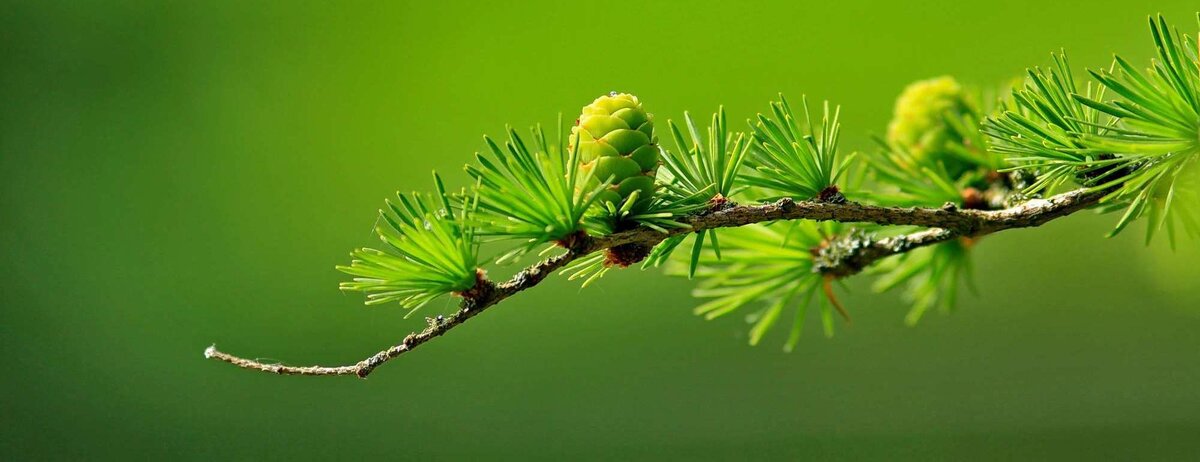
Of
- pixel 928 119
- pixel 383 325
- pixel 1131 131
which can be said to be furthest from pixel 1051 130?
pixel 383 325

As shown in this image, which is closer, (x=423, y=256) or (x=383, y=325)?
(x=423, y=256)

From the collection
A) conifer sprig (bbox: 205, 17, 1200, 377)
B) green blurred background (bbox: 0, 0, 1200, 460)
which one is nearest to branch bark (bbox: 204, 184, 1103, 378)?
conifer sprig (bbox: 205, 17, 1200, 377)

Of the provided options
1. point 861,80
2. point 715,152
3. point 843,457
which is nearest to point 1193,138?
point 715,152

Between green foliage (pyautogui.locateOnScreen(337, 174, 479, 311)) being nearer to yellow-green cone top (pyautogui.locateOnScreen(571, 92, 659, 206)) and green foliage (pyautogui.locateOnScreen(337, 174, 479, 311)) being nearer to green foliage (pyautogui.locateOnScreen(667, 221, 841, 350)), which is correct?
yellow-green cone top (pyautogui.locateOnScreen(571, 92, 659, 206))

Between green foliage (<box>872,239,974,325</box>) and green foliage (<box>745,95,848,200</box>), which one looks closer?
green foliage (<box>745,95,848,200</box>)

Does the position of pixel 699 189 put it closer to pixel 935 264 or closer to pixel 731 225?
pixel 731 225

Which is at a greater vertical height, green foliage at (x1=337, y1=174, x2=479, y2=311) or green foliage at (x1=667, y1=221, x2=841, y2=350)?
green foliage at (x1=337, y1=174, x2=479, y2=311)

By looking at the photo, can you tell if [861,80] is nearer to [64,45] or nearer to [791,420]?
[791,420]
